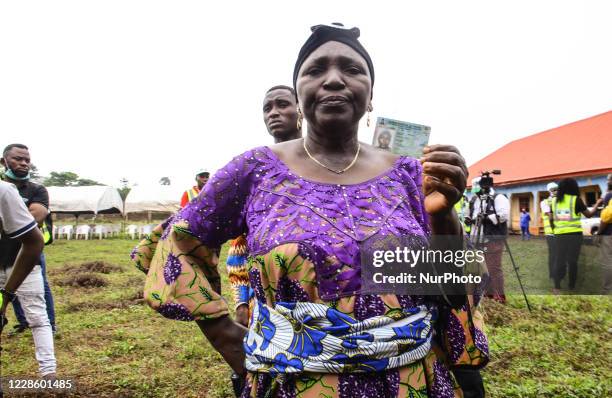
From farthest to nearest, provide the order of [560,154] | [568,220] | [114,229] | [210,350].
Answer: [114,229], [560,154], [568,220], [210,350]

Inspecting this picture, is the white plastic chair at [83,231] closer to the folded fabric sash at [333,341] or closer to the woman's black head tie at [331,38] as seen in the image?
the woman's black head tie at [331,38]

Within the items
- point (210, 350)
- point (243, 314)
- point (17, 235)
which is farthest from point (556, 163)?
point (17, 235)

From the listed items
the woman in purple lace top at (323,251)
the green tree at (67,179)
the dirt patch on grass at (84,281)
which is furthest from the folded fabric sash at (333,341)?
the green tree at (67,179)

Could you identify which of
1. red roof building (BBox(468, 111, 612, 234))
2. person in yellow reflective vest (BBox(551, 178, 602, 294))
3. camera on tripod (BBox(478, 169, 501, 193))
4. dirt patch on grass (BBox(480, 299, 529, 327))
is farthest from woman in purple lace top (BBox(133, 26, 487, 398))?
red roof building (BBox(468, 111, 612, 234))

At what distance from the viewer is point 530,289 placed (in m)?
2.74

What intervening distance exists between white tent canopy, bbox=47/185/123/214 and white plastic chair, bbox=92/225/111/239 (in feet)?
5.02

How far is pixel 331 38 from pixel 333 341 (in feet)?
2.94

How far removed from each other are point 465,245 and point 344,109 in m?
0.53

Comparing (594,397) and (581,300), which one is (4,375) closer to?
(594,397)

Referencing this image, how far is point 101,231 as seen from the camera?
74.9 feet

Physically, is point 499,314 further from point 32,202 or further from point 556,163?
point 556,163

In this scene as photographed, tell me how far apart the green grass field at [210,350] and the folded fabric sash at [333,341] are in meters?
1.29

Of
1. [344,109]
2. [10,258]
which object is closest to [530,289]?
[344,109]

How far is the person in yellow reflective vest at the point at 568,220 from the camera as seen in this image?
6.18 meters
